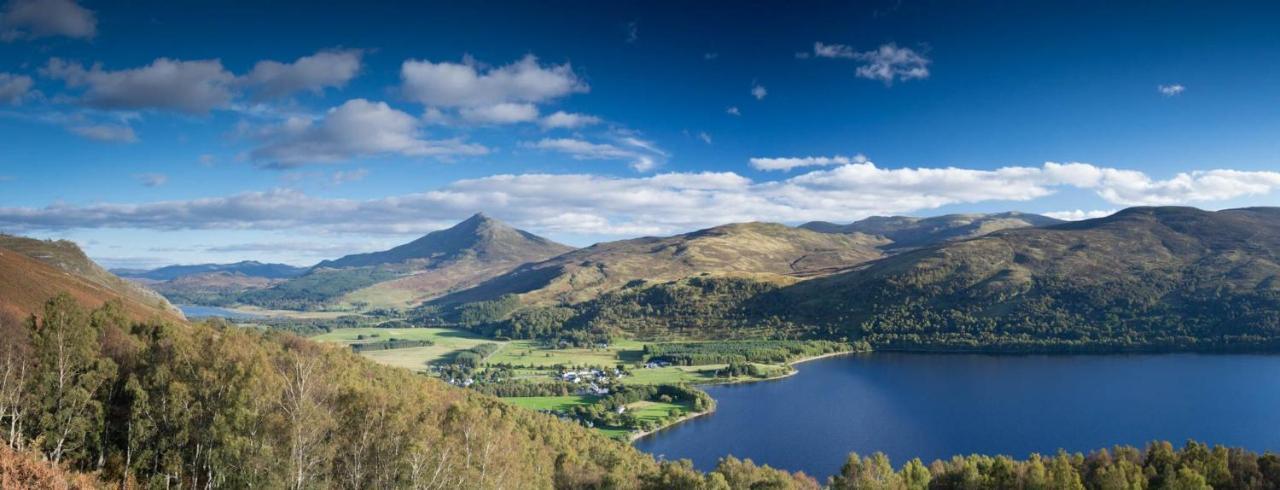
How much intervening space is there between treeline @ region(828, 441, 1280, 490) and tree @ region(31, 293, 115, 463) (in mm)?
48256

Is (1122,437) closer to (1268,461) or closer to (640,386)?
(1268,461)

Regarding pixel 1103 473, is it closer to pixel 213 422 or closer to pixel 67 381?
pixel 213 422

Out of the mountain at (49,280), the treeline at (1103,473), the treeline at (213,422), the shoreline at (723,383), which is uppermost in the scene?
the mountain at (49,280)

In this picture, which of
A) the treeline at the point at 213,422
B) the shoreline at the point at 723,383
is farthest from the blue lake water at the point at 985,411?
the treeline at the point at 213,422

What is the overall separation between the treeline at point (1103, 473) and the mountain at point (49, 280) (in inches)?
2427

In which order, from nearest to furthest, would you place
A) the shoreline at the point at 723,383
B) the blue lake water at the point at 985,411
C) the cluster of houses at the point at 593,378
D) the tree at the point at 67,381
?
the tree at the point at 67,381 → the blue lake water at the point at 985,411 → the shoreline at the point at 723,383 → the cluster of houses at the point at 593,378

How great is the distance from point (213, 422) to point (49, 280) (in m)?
49.2

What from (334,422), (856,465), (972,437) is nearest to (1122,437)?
(972,437)

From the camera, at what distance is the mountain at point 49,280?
56631 mm

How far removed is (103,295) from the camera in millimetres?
76625

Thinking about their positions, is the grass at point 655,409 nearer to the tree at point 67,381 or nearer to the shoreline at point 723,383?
the shoreline at point 723,383

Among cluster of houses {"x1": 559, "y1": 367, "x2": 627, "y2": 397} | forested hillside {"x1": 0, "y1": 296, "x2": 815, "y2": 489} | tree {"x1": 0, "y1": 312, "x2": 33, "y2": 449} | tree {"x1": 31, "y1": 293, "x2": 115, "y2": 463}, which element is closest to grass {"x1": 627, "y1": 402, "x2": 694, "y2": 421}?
cluster of houses {"x1": 559, "y1": 367, "x2": 627, "y2": 397}

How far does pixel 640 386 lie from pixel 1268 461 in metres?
108

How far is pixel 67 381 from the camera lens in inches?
1395
